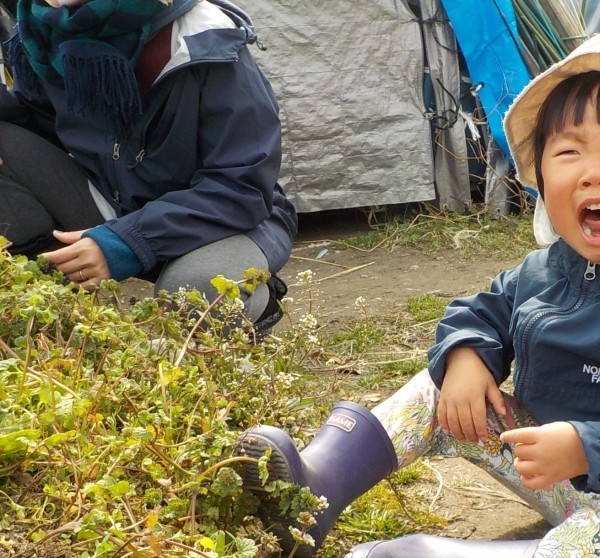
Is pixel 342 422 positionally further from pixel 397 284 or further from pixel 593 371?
pixel 397 284

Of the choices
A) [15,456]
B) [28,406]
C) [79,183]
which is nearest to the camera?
[15,456]

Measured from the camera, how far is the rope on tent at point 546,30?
5.71 meters

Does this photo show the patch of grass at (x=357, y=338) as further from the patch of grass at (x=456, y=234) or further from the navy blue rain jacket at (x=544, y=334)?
the navy blue rain jacket at (x=544, y=334)

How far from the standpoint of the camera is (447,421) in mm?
2115

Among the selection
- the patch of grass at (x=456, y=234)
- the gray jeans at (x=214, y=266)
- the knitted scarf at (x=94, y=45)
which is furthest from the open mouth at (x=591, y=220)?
the patch of grass at (x=456, y=234)

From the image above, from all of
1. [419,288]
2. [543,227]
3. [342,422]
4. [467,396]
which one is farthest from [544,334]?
[419,288]

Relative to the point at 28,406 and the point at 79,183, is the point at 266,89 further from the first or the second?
the point at 28,406

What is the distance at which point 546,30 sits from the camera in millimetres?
5730

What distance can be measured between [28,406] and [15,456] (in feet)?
0.54

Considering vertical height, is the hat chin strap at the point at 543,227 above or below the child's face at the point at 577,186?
below

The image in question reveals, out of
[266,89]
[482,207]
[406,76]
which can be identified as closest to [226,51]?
[266,89]

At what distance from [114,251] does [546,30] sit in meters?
3.70

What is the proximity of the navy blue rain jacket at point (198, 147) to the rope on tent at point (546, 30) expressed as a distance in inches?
117

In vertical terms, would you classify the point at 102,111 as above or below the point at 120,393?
above
